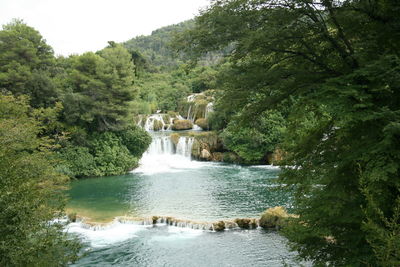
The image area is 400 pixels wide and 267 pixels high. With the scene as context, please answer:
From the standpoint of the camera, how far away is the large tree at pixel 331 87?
4.52 m

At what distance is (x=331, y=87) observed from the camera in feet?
15.6

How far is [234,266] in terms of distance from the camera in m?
9.98

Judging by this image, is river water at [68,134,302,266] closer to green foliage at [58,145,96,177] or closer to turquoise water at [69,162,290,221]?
turquoise water at [69,162,290,221]

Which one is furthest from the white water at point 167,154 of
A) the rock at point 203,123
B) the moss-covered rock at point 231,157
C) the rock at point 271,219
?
the rock at point 271,219

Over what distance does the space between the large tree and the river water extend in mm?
1597

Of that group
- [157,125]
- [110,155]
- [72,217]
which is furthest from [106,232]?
[157,125]

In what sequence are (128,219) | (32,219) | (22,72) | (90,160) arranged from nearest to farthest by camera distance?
(32,219), (128,219), (22,72), (90,160)

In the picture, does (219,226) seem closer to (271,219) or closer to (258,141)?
(271,219)

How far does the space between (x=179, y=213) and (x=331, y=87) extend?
1156cm

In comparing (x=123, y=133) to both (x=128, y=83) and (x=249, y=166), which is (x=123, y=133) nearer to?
(x=128, y=83)

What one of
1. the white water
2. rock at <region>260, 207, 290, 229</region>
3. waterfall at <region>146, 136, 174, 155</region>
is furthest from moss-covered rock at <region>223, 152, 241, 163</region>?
rock at <region>260, 207, 290, 229</region>

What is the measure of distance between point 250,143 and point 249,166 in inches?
81.6

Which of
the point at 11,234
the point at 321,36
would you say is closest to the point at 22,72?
the point at 11,234

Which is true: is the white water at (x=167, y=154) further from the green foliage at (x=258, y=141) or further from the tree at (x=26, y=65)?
the tree at (x=26, y=65)
